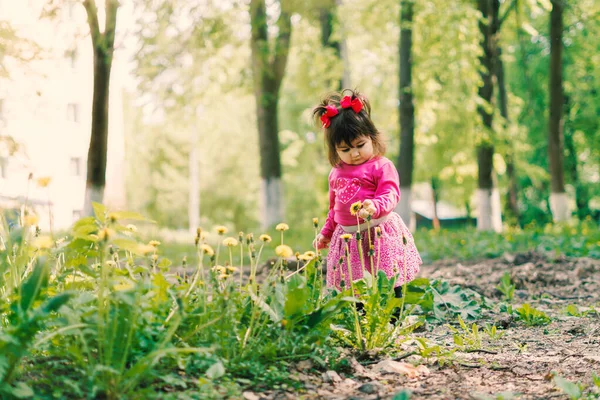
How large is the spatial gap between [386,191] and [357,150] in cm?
33

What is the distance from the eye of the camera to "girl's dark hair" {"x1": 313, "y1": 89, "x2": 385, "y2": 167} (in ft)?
13.0

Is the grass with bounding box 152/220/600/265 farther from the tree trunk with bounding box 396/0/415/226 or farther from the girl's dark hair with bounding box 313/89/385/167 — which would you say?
the girl's dark hair with bounding box 313/89/385/167

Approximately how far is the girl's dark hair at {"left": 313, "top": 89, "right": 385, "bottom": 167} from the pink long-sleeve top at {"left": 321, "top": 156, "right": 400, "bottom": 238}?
0.09 metres

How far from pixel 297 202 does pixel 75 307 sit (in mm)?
32314

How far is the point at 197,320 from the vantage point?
9.18ft

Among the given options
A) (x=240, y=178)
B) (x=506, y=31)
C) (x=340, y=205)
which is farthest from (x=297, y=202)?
(x=340, y=205)

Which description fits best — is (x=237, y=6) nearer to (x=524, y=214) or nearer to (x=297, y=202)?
(x=524, y=214)

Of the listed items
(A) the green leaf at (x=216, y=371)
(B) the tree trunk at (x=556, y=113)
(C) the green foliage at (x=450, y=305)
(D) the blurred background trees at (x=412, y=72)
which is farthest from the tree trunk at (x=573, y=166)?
(A) the green leaf at (x=216, y=371)

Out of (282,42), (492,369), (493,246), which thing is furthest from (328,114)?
(282,42)

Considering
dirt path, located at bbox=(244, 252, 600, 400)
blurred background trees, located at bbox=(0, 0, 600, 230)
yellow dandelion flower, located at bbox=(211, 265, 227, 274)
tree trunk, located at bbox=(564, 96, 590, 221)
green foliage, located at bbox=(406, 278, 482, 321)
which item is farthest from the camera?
tree trunk, located at bbox=(564, 96, 590, 221)

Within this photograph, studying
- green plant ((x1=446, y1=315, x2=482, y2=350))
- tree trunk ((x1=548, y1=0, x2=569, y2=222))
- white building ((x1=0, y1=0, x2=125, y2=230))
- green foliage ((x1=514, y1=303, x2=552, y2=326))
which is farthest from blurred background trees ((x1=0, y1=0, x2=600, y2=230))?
green plant ((x1=446, y1=315, x2=482, y2=350))

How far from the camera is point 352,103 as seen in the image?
157 inches

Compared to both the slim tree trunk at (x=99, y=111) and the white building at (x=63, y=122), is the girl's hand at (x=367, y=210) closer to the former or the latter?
the slim tree trunk at (x=99, y=111)

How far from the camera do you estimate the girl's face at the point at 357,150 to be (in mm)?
4004
